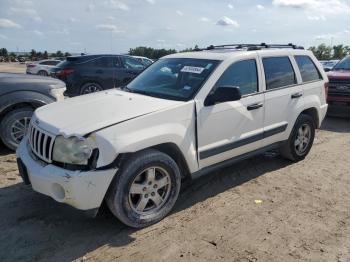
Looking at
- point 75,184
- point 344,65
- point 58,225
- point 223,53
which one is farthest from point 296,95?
point 344,65

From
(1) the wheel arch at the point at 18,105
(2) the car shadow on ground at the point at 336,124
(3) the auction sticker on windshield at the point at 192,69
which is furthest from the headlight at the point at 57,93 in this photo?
(2) the car shadow on ground at the point at 336,124

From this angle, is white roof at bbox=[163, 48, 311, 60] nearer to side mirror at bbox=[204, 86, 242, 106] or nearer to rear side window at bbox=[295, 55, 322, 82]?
rear side window at bbox=[295, 55, 322, 82]

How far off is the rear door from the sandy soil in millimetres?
668

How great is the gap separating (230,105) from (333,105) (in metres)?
6.11

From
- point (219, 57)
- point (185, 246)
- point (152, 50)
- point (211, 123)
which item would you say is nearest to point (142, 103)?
point (211, 123)

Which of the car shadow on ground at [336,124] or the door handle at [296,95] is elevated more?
the door handle at [296,95]

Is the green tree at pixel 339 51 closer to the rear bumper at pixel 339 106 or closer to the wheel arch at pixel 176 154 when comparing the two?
the rear bumper at pixel 339 106

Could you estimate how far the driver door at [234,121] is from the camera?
4477 mm

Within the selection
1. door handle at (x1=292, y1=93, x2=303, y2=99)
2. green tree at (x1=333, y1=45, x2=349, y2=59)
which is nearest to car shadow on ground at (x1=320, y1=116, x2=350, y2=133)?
door handle at (x1=292, y1=93, x2=303, y2=99)

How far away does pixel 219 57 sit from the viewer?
15.9 ft

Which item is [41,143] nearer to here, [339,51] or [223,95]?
[223,95]

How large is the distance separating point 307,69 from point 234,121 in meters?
2.10

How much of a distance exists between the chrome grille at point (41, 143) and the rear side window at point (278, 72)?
2.90m

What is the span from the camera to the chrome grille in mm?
3803
